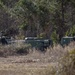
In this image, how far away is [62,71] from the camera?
882cm

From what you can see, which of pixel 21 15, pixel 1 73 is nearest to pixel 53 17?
pixel 21 15

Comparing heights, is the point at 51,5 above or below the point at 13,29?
above

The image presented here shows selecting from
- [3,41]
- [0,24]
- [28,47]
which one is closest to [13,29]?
[0,24]

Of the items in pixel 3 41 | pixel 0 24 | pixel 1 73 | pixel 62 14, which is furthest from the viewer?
pixel 0 24

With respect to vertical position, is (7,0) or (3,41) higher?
(7,0)

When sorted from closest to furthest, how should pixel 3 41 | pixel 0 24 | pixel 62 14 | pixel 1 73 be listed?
pixel 1 73, pixel 3 41, pixel 62 14, pixel 0 24

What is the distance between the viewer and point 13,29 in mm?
42031

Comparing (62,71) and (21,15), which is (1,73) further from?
(21,15)

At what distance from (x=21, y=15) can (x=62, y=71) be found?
2459cm

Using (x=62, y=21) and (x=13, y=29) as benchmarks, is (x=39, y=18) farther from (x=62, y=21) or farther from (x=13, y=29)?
(x=13, y=29)

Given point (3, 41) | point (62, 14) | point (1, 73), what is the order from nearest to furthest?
point (1, 73) → point (3, 41) → point (62, 14)

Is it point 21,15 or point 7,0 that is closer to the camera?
point 21,15

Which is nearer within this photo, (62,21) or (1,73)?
(1,73)

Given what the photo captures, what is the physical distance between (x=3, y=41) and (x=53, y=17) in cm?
798
